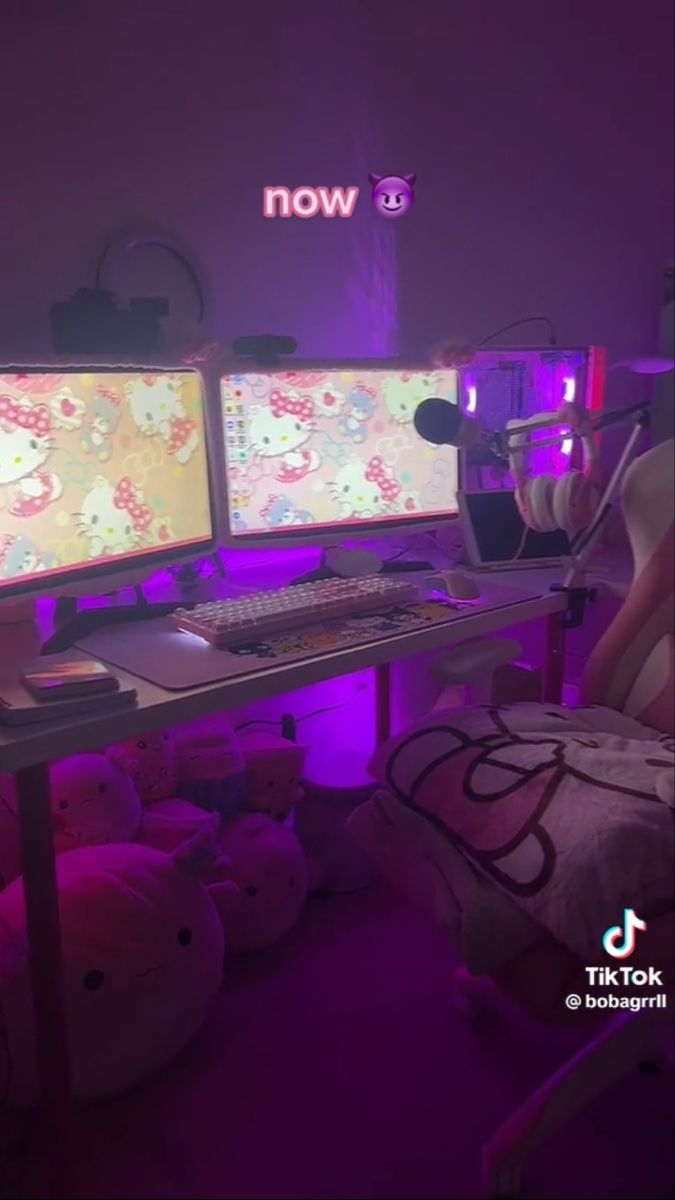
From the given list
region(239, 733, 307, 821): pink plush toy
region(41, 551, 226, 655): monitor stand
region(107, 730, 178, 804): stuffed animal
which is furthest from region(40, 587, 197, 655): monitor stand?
region(239, 733, 307, 821): pink plush toy

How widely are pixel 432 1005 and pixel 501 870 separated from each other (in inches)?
26.8

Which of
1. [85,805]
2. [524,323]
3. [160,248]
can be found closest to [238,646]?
[85,805]

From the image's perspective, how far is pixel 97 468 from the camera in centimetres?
152

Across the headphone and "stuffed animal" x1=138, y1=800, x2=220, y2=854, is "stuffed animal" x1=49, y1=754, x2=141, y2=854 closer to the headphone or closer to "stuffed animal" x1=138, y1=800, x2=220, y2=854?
"stuffed animal" x1=138, y1=800, x2=220, y2=854

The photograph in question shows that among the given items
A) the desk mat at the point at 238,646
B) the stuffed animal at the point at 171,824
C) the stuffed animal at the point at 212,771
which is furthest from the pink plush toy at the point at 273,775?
the desk mat at the point at 238,646

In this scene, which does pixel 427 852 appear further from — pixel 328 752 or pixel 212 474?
pixel 328 752

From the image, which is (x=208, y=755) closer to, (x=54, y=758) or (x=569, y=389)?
(x=54, y=758)

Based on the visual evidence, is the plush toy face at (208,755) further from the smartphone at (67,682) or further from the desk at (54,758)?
the smartphone at (67,682)

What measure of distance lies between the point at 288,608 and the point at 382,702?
2.58 feet

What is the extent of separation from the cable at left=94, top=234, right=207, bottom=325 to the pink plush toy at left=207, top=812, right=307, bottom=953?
1.12 m

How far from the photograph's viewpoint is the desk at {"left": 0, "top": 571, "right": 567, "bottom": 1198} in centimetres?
115

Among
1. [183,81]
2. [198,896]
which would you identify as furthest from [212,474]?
[183,81]

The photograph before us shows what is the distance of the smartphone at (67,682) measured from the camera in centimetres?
118

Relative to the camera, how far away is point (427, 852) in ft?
4.24
